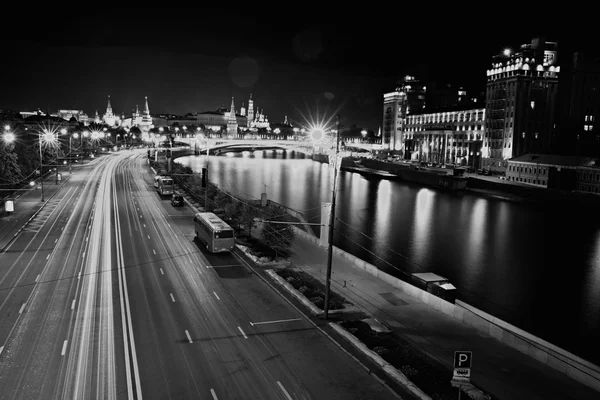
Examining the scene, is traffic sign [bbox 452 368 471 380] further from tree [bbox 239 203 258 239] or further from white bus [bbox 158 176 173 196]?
white bus [bbox 158 176 173 196]

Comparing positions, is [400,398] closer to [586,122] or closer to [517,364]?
[517,364]

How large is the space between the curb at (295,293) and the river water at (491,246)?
420 inches

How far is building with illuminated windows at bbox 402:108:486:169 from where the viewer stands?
3654 inches

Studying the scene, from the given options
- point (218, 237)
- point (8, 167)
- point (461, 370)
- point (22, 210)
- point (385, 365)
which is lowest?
point (385, 365)

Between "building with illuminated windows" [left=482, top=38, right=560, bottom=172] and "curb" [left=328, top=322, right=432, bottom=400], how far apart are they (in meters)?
73.9

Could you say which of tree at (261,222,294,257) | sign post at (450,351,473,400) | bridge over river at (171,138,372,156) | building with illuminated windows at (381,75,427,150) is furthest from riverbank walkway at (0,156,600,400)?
building with illuminated windows at (381,75,427,150)

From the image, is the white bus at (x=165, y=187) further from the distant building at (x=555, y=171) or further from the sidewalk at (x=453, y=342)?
the distant building at (x=555, y=171)

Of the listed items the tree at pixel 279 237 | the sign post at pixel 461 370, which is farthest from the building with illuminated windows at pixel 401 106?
the sign post at pixel 461 370

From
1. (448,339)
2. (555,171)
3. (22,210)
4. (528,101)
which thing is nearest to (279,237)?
(448,339)

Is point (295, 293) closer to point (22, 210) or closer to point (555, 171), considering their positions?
point (22, 210)

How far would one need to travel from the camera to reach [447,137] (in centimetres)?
10181

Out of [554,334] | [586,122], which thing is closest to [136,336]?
[554,334]

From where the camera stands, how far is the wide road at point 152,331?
1155 centimetres

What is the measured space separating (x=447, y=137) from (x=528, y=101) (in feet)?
72.6
